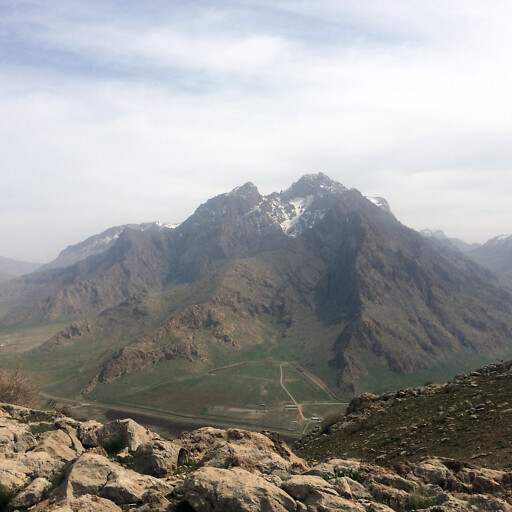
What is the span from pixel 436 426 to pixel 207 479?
2580 cm

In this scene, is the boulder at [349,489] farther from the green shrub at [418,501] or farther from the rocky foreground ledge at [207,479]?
the green shrub at [418,501]

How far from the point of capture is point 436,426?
1298 inches

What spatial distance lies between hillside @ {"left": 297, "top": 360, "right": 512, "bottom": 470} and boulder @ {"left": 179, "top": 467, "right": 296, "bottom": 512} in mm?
13933

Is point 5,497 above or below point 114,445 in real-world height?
above

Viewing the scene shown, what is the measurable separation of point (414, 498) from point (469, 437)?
15.1 m

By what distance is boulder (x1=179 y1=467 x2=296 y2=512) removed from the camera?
13.9 m

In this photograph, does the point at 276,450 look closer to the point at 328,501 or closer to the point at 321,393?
the point at 328,501

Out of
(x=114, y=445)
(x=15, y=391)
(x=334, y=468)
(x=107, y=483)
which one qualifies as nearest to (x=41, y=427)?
(x=114, y=445)

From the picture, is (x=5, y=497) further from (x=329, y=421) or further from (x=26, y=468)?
(x=329, y=421)

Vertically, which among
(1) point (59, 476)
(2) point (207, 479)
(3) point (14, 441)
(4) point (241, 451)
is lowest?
(4) point (241, 451)

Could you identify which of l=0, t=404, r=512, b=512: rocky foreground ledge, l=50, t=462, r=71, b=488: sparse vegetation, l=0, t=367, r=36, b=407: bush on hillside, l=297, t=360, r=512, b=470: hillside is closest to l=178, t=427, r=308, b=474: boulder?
l=0, t=404, r=512, b=512: rocky foreground ledge

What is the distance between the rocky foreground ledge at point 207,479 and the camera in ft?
47.8

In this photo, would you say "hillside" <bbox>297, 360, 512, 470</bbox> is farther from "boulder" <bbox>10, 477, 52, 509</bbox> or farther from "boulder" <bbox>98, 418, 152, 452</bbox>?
"boulder" <bbox>10, 477, 52, 509</bbox>

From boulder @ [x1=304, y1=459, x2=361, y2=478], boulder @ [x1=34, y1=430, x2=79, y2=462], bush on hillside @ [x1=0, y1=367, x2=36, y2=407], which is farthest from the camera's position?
bush on hillside @ [x1=0, y1=367, x2=36, y2=407]
